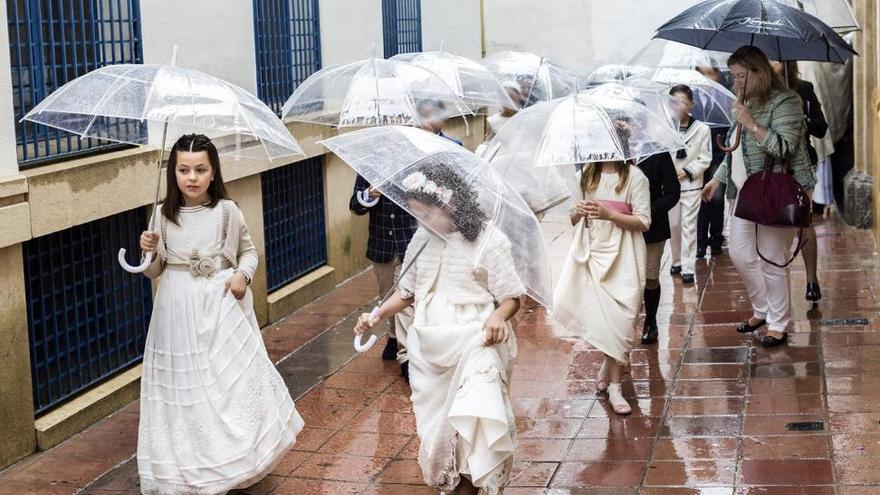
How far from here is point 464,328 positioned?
20.5 feet

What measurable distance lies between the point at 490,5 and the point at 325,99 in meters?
10.6

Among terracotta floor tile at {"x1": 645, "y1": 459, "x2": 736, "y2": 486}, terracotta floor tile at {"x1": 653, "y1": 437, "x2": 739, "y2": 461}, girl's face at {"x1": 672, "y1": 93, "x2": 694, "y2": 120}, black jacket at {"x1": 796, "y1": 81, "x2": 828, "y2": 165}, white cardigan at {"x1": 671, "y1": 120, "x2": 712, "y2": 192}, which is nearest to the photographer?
terracotta floor tile at {"x1": 645, "y1": 459, "x2": 736, "y2": 486}

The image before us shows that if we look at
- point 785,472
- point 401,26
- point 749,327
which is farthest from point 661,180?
point 401,26

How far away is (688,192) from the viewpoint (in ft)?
40.7

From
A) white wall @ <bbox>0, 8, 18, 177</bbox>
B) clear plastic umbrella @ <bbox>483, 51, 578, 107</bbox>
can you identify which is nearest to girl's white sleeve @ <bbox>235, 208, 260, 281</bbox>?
white wall @ <bbox>0, 8, 18, 177</bbox>

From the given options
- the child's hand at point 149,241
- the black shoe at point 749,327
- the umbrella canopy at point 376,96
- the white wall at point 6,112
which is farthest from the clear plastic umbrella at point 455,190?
the black shoe at point 749,327

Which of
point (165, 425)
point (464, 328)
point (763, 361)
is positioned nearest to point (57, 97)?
point (165, 425)

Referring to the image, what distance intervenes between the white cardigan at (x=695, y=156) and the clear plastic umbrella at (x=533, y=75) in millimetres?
1403

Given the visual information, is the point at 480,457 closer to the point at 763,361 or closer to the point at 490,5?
the point at 763,361

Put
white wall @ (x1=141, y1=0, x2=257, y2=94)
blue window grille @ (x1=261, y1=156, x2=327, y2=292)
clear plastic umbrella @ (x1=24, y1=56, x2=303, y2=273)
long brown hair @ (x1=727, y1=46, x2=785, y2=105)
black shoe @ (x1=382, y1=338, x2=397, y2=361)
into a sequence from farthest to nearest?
blue window grille @ (x1=261, y1=156, x2=327, y2=292)
black shoe @ (x1=382, y1=338, x2=397, y2=361)
white wall @ (x1=141, y1=0, x2=257, y2=94)
long brown hair @ (x1=727, y1=46, x2=785, y2=105)
clear plastic umbrella @ (x1=24, y1=56, x2=303, y2=273)

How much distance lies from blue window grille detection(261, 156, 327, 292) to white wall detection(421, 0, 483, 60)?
15.3 ft

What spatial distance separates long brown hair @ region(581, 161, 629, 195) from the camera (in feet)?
27.3

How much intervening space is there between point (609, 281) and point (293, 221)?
14.8 ft

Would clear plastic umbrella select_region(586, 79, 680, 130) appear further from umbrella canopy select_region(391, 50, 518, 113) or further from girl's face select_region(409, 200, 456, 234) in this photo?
girl's face select_region(409, 200, 456, 234)
